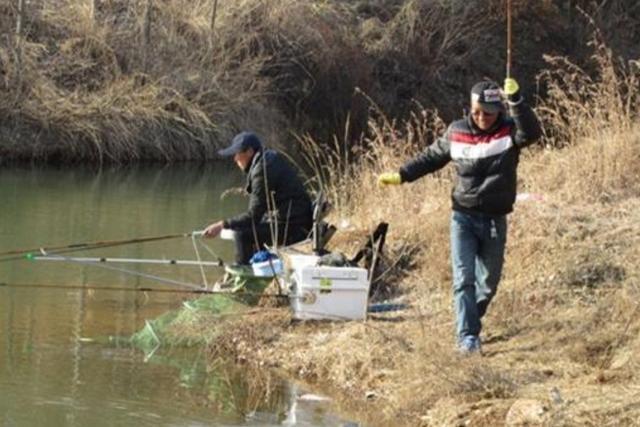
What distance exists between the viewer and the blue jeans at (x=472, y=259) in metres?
7.48

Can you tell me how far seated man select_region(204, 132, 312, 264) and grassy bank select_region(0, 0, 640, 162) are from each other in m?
14.7

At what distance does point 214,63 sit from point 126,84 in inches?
102

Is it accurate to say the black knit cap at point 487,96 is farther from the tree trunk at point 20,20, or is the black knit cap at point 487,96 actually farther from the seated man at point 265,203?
the tree trunk at point 20,20

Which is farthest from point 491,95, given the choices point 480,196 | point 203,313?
point 203,313

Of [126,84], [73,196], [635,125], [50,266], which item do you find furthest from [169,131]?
[635,125]

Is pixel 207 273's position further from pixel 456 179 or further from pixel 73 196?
pixel 73 196

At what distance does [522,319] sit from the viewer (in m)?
8.05

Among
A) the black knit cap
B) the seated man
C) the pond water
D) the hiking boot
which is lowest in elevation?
the pond water

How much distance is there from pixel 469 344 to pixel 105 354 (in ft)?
7.86

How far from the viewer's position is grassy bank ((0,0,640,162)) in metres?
24.2

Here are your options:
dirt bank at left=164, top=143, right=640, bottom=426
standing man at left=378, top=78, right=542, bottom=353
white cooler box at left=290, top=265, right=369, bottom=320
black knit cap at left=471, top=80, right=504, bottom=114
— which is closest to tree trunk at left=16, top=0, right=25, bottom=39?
dirt bank at left=164, top=143, right=640, bottom=426

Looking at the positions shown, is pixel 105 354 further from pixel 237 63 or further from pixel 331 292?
pixel 237 63

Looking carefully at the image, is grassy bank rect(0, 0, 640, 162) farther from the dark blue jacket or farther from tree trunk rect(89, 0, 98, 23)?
the dark blue jacket

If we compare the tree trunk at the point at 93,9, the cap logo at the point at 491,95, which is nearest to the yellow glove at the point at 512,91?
the cap logo at the point at 491,95
